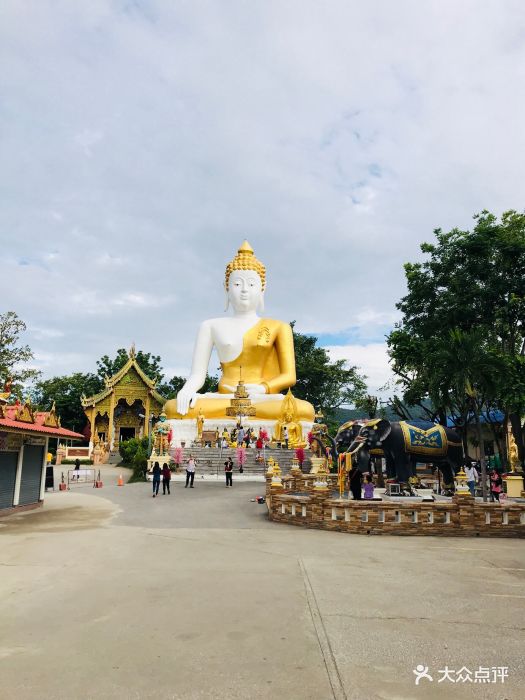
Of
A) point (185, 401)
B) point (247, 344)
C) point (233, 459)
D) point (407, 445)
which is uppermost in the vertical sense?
point (247, 344)

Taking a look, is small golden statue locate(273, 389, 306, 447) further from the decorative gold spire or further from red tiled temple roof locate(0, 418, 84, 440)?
red tiled temple roof locate(0, 418, 84, 440)

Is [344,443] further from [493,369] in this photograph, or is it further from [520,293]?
[520,293]

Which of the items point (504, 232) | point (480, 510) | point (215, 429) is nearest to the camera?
point (480, 510)

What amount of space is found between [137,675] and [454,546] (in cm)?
704

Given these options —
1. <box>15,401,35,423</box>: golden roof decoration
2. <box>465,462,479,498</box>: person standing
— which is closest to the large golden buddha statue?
<box>465,462,479,498</box>: person standing

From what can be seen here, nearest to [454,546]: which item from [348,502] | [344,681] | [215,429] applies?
[348,502]

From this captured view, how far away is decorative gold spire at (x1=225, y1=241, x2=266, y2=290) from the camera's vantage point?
33.9 metres

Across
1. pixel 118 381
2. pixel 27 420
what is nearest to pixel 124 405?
pixel 118 381

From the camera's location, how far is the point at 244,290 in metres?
33.3

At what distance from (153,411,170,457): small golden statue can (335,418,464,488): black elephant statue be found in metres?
11.2

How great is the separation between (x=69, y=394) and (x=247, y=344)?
21.6 m

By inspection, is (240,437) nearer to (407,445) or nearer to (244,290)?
(244,290)

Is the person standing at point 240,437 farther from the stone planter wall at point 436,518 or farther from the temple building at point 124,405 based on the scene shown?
the temple building at point 124,405

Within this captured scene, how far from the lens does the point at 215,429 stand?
95.1 feet
